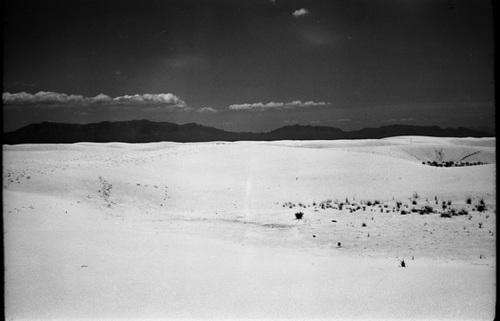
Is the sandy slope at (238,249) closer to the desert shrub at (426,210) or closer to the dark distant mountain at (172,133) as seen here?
the desert shrub at (426,210)

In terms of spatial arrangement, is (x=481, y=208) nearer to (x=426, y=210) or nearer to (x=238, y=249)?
(x=426, y=210)

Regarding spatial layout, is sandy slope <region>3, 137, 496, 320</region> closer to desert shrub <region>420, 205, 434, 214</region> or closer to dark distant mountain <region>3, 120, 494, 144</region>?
desert shrub <region>420, 205, 434, 214</region>

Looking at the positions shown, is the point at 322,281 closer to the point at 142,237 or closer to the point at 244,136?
the point at 142,237

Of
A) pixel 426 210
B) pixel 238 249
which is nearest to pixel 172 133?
pixel 426 210

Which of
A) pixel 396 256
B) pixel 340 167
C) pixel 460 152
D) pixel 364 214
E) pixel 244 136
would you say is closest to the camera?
pixel 396 256

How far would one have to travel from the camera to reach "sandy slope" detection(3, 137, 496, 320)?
11.2 ft

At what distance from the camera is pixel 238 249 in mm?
5594

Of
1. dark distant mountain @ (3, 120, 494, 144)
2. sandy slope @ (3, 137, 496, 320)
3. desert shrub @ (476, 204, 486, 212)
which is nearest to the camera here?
sandy slope @ (3, 137, 496, 320)

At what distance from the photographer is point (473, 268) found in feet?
15.3

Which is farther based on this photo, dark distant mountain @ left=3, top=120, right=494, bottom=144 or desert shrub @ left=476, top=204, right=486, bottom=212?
dark distant mountain @ left=3, top=120, right=494, bottom=144

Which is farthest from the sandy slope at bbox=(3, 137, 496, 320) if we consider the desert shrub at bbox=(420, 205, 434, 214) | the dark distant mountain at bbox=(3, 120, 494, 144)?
the dark distant mountain at bbox=(3, 120, 494, 144)

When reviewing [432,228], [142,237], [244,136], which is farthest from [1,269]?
[244,136]

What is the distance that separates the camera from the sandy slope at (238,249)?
340 centimetres

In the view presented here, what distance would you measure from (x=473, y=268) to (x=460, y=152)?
26562mm
